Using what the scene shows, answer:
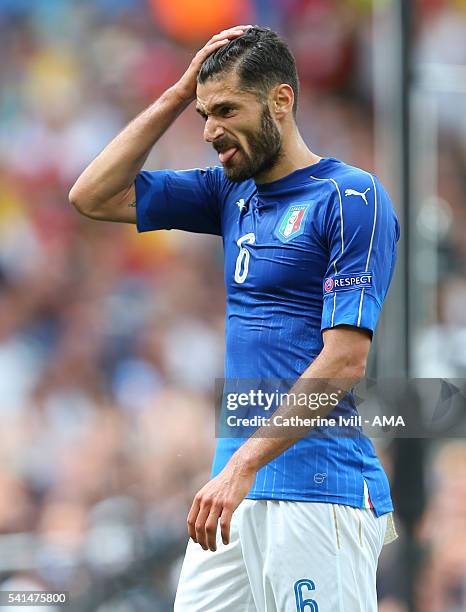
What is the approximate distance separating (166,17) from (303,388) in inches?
176

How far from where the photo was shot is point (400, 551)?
17.7 ft

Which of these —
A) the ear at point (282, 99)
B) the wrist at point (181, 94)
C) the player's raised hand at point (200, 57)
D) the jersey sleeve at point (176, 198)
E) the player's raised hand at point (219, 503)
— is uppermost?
the player's raised hand at point (200, 57)

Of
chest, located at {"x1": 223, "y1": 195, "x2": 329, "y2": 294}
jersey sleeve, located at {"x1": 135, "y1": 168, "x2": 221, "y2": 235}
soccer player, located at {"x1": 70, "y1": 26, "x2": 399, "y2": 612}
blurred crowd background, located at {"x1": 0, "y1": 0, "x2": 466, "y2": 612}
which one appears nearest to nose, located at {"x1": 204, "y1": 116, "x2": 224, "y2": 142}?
soccer player, located at {"x1": 70, "y1": 26, "x2": 399, "y2": 612}

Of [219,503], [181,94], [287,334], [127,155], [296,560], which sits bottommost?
[296,560]

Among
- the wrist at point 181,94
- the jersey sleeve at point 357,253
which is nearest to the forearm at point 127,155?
the wrist at point 181,94

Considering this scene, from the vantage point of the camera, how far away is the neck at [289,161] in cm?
307

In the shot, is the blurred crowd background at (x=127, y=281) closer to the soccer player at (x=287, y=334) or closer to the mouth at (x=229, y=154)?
the soccer player at (x=287, y=334)

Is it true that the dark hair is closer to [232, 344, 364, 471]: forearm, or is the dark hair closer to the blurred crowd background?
[232, 344, 364, 471]: forearm

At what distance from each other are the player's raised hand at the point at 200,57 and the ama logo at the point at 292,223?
50cm

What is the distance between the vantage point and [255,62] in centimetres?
300

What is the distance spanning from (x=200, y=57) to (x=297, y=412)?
1.08 meters

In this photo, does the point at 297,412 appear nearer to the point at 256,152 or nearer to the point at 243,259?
the point at 243,259

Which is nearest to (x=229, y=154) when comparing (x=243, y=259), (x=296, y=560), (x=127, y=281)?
(x=243, y=259)

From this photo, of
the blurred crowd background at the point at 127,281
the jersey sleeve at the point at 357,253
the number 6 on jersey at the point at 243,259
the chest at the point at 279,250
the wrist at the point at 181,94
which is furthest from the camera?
the blurred crowd background at the point at 127,281
